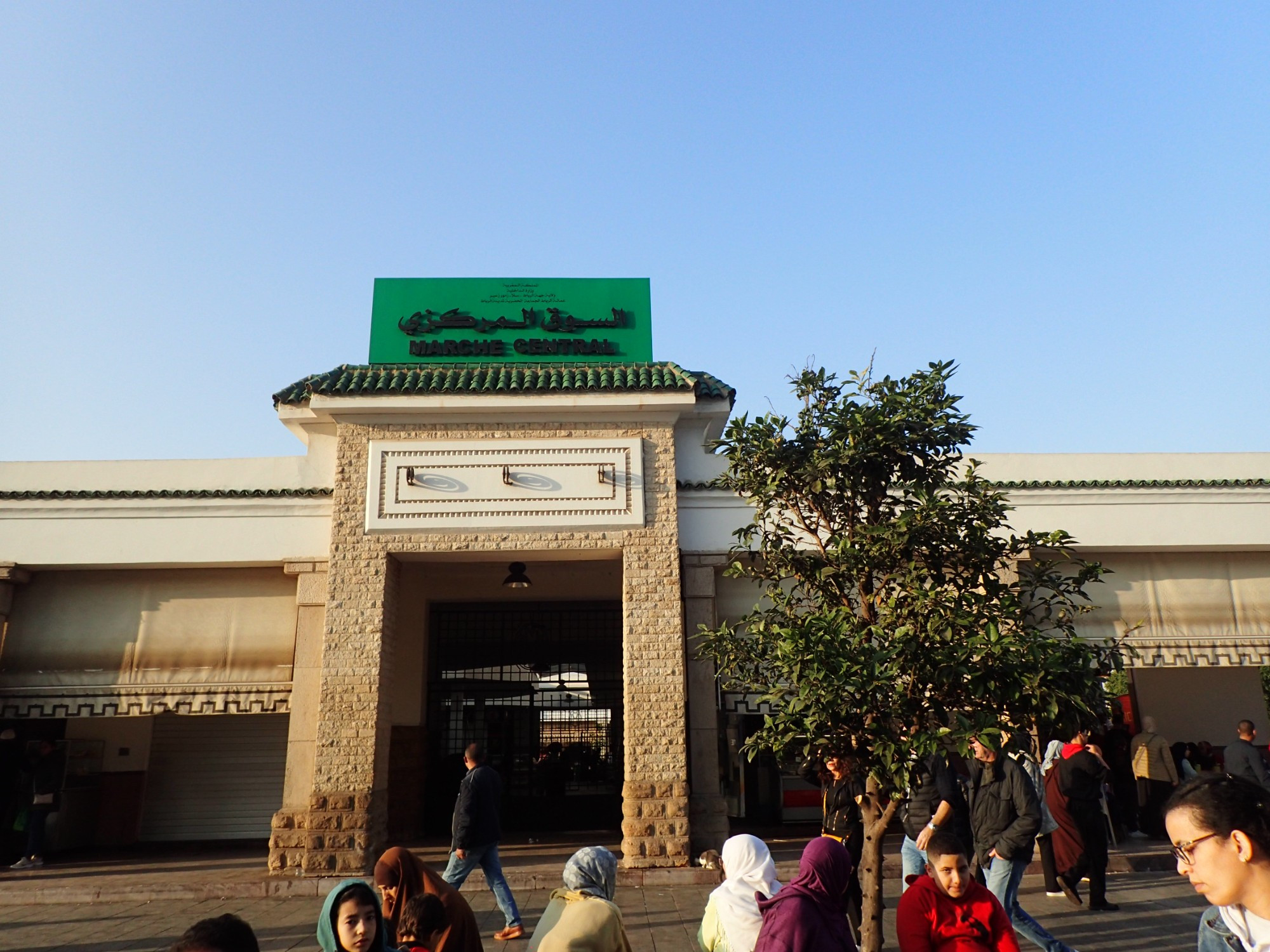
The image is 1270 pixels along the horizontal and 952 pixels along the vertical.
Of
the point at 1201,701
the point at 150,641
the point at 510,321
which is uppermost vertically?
the point at 510,321

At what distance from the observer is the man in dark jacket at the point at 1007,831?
674cm

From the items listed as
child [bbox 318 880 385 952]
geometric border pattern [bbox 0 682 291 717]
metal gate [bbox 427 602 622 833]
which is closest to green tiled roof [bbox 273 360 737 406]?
geometric border pattern [bbox 0 682 291 717]

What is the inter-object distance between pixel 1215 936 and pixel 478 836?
646 cm

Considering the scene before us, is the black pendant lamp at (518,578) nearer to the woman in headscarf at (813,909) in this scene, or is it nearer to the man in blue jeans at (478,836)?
the man in blue jeans at (478,836)

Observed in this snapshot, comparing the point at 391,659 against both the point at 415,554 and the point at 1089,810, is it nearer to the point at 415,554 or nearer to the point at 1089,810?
the point at 415,554

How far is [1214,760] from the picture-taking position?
13602 millimetres

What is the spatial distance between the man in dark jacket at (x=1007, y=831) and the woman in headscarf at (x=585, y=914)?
378 cm

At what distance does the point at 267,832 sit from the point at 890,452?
1176 centimetres

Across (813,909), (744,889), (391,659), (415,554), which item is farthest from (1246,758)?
(391,659)

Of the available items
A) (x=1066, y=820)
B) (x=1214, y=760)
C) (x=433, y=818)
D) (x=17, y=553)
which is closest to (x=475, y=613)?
(x=433, y=818)

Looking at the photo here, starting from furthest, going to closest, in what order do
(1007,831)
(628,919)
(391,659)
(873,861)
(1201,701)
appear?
(1201,701) < (391,659) < (628,919) < (1007,831) < (873,861)

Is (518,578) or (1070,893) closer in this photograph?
(1070,893)

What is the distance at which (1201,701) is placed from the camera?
14469 millimetres

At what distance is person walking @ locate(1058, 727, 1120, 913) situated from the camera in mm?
8359
